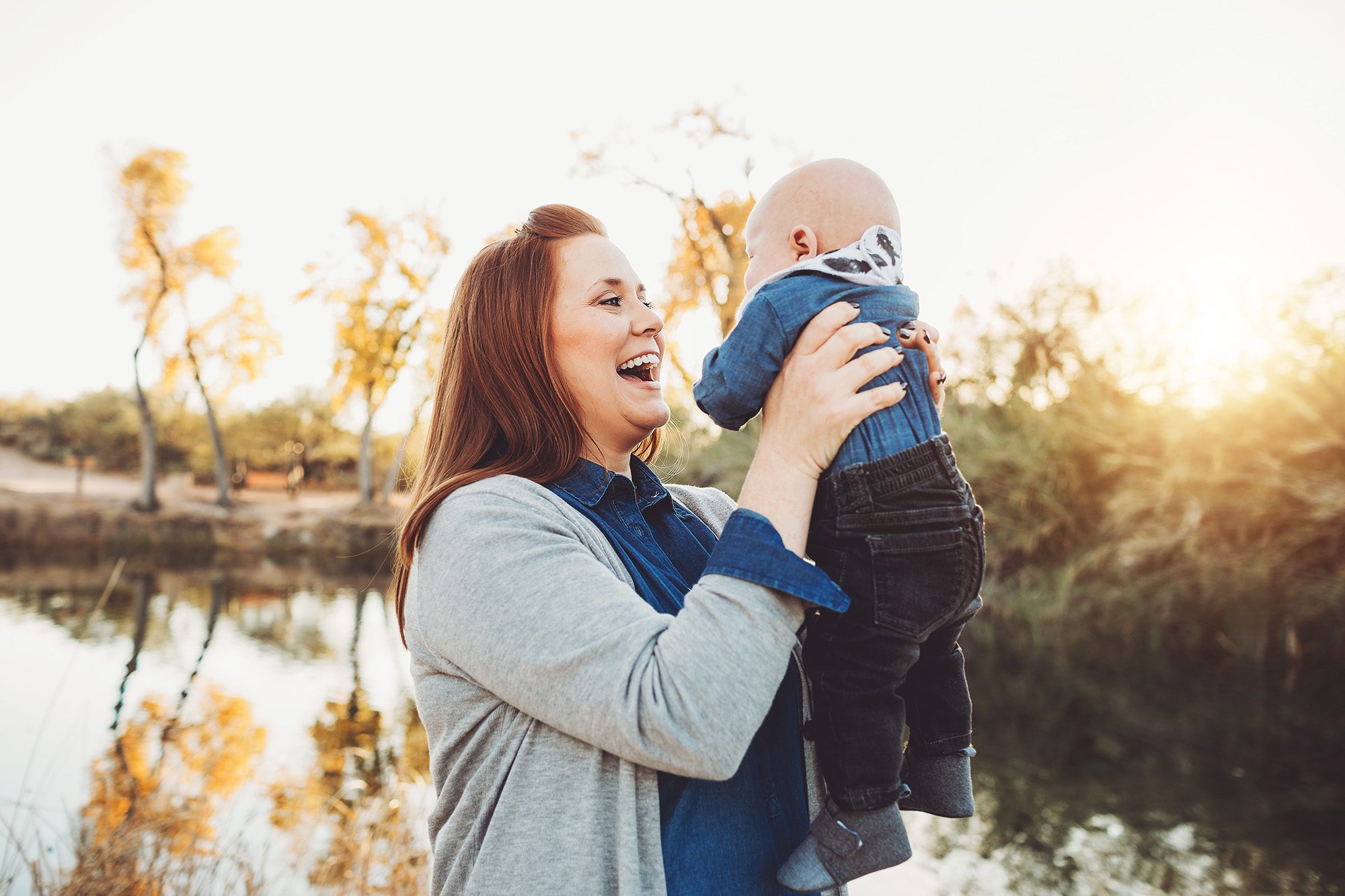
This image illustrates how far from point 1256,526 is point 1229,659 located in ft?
3.46

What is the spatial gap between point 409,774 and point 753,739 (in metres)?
4.97

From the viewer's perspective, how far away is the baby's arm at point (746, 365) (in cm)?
120

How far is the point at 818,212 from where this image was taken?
1.41 m

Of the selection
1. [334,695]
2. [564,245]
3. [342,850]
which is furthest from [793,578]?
[334,695]

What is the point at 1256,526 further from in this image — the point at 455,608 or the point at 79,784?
the point at 79,784

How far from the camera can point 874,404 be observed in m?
1.12

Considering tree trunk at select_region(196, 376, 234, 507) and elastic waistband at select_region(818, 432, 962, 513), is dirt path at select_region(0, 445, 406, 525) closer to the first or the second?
tree trunk at select_region(196, 376, 234, 507)

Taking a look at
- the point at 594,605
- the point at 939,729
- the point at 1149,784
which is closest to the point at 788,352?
the point at 594,605

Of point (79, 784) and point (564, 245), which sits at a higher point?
point (564, 245)

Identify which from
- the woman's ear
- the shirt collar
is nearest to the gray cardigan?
the shirt collar

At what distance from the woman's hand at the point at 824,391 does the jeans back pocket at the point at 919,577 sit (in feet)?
0.48

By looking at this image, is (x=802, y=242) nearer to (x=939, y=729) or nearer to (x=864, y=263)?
(x=864, y=263)

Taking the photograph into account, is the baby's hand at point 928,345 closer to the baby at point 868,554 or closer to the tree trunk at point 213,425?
the baby at point 868,554

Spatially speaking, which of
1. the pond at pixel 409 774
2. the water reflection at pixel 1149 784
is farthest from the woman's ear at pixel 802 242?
the water reflection at pixel 1149 784
